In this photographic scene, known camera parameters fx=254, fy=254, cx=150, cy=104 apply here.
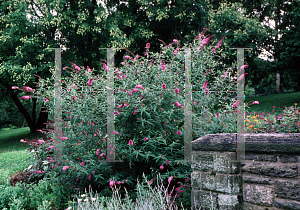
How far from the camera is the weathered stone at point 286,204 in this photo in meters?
2.31

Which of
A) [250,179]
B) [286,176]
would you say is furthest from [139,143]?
[286,176]

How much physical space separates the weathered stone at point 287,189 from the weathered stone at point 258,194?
70mm

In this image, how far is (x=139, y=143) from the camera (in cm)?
387

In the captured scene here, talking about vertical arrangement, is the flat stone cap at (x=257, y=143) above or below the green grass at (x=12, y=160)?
above

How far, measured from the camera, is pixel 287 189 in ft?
7.77

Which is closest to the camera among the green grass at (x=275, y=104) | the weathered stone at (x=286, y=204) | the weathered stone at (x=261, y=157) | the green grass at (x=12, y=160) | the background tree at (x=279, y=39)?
the weathered stone at (x=286, y=204)

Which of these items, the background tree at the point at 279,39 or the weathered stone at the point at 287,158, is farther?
the background tree at the point at 279,39

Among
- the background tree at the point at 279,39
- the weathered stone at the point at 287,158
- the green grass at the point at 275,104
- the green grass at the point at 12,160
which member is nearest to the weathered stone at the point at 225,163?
the weathered stone at the point at 287,158

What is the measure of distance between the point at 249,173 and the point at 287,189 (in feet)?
1.18

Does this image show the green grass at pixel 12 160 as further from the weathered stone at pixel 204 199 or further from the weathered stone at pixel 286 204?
the weathered stone at pixel 286 204

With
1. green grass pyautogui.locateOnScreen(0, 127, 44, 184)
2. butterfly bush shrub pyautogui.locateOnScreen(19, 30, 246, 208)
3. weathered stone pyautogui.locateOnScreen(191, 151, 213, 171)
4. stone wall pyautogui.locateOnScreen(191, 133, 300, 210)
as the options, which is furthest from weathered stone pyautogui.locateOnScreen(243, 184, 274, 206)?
green grass pyautogui.locateOnScreen(0, 127, 44, 184)

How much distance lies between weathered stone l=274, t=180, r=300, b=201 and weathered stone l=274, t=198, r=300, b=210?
0.12 ft

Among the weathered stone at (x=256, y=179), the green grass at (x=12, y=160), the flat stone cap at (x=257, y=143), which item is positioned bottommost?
the green grass at (x=12, y=160)

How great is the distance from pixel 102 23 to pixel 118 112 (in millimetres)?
7476
